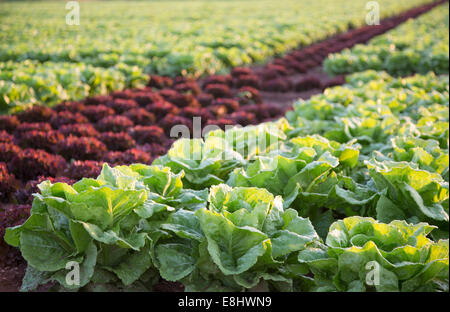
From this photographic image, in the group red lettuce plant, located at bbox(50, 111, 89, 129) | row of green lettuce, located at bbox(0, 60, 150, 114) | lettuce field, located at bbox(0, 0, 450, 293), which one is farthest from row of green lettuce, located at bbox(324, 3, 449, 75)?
red lettuce plant, located at bbox(50, 111, 89, 129)

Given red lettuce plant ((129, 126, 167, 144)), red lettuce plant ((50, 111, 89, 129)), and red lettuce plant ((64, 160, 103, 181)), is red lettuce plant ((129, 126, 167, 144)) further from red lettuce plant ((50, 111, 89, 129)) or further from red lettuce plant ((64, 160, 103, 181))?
red lettuce plant ((64, 160, 103, 181))

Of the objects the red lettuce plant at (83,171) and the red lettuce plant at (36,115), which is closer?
the red lettuce plant at (83,171)

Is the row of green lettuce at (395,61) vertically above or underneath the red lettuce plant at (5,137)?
above

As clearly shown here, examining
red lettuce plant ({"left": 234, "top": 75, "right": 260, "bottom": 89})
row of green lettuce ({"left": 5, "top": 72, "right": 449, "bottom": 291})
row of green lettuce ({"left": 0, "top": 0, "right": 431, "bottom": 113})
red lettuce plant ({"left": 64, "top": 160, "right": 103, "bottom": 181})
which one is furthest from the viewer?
red lettuce plant ({"left": 234, "top": 75, "right": 260, "bottom": 89})

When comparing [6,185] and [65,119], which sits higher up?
[65,119]

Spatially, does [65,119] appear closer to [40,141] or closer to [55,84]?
[40,141]

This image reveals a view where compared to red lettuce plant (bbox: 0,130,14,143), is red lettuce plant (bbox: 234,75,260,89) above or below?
above

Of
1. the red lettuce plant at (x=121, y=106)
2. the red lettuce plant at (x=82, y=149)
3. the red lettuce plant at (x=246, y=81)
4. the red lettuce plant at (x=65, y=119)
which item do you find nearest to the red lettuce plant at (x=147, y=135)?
the red lettuce plant at (x=82, y=149)

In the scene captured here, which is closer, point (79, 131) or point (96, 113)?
point (79, 131)

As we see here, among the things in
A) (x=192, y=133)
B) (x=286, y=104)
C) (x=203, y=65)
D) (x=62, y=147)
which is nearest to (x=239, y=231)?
(x=62, y=147)

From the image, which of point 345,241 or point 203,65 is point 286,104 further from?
point 345,241

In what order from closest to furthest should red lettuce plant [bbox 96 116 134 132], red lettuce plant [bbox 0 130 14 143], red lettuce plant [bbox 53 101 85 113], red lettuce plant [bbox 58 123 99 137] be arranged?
1. red lettuce plant [bbox 0 130 14 143]
2. red lettuce plant [bbox 58 123 99 137]
3. red lettuce plant [bbox 96 116 134 132]
4. red lettuce plant [bbox 53 101 85 113]

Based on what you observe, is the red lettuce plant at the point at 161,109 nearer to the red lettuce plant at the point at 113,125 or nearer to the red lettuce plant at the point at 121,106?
the red lettuce plant at the point at 121,106

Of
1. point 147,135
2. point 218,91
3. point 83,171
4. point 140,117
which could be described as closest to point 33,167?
point 83,171
